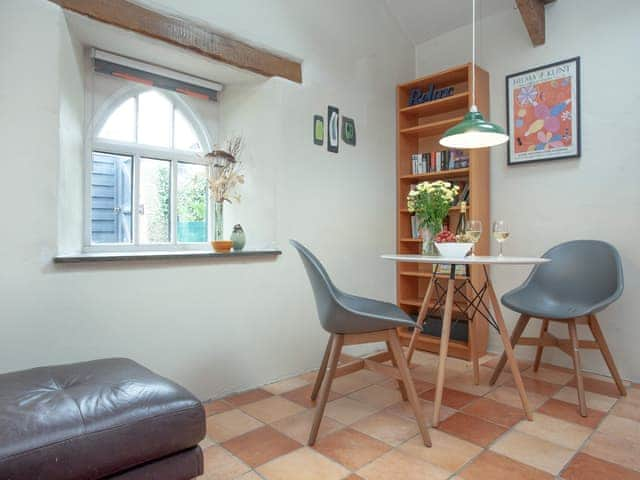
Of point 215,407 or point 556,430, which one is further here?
point 215,407

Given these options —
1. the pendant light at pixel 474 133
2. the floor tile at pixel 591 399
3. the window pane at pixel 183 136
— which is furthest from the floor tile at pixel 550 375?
the window pane at pixel 183 136

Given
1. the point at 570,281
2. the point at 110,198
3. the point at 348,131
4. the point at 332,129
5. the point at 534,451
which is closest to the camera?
the point at 534,451

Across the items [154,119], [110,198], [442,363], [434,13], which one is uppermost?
[434,13]

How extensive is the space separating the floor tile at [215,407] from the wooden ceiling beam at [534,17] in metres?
3.08

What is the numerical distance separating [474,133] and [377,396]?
5.19 feet

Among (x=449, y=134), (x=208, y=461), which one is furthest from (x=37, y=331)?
(x=449, y=134)

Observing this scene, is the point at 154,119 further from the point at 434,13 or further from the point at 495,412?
the point at 495,412

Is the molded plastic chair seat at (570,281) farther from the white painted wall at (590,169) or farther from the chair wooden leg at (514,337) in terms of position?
the white painted wall at (590,169)

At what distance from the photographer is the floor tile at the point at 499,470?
1.55 metres

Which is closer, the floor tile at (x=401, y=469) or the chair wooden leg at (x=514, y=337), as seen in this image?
the floor tile at (x=401, y=469)

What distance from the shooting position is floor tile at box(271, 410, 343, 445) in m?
1.90

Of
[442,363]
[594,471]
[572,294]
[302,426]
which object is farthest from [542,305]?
[302,426]

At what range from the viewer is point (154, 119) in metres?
2.59

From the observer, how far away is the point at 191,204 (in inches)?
109
